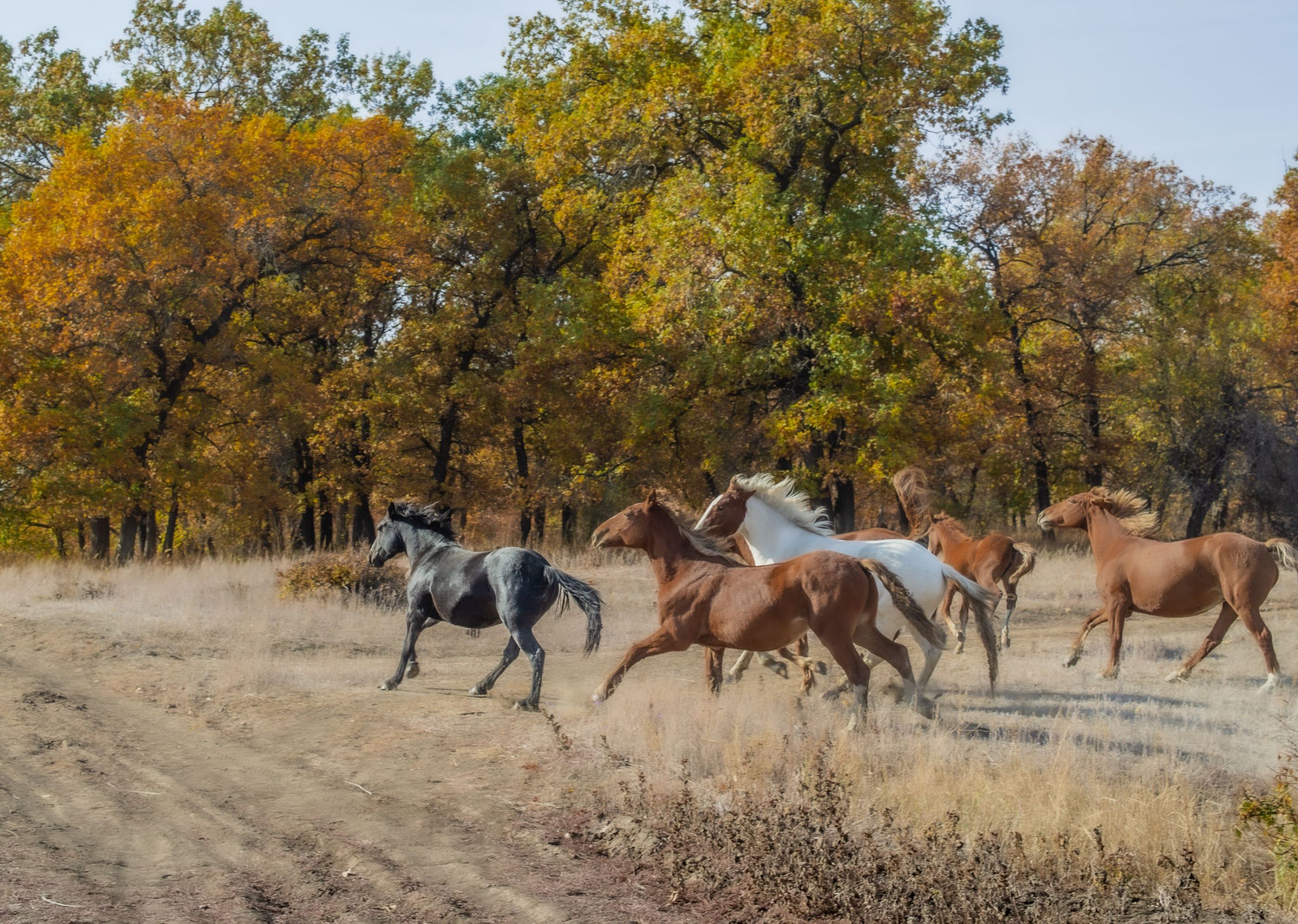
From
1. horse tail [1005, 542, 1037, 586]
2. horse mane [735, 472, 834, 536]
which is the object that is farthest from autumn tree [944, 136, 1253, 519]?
horse mane [735, 472, 834, 536]

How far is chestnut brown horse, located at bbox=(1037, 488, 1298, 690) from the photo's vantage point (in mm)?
11438

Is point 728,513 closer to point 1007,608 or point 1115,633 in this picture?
point 1115,633

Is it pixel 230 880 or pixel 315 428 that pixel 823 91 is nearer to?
pixel 315 428

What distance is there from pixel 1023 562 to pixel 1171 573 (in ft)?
12.3

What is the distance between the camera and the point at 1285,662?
12930 millimetres

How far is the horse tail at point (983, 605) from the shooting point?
32.8 feet

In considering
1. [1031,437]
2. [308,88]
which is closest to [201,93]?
[308,88]

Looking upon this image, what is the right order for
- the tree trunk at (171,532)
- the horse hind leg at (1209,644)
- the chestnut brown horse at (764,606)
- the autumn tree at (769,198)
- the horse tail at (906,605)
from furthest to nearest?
the tree trunk at (171,532), the autumn tree at (769,198), the horse hind leg at (1209,644), the horse tail at (906,605), the chestnut brown horse at (764,606)

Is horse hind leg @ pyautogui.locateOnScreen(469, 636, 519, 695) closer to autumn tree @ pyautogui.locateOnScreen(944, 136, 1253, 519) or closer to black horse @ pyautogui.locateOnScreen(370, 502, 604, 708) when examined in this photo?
black horse @ pyautogui.locateOnScreen(370, 502, 604, 708)

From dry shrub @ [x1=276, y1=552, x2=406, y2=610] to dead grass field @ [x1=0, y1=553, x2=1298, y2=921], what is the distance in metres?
2.64

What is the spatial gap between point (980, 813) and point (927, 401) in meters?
20.3

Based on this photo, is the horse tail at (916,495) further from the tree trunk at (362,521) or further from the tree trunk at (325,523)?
the tree trunk at (325,523)

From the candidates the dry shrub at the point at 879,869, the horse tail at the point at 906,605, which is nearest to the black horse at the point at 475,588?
the horse tail at the point at 906,605

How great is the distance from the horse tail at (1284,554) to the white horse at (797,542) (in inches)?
121
